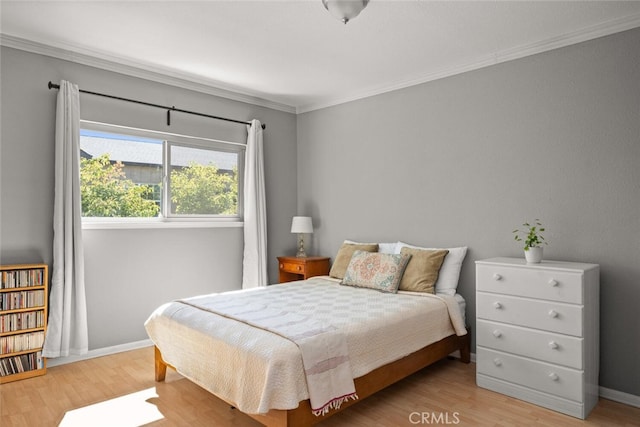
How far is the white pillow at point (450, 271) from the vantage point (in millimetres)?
3432

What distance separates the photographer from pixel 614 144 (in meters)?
2.80

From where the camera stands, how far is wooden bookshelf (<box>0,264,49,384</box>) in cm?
290

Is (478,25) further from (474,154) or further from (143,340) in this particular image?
(143,340)

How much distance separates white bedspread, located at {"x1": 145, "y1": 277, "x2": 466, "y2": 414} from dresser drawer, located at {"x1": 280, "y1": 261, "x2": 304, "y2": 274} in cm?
94

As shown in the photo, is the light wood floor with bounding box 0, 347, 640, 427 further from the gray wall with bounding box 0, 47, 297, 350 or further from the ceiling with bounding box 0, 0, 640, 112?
the ceiling with bounding box 0, 0, 640, 112

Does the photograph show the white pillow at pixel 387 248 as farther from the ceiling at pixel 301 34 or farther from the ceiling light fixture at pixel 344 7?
the ceiling light fixture at pixel 344 7

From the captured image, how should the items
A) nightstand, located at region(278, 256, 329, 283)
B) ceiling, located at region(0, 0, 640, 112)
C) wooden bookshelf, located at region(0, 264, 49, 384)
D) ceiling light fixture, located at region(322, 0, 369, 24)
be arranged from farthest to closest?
nightstand, located at region(278, 256, 329, 283) → wooden bookshelf, located at region(0, 264, 49, 384) → ceiling, located at region(0, 0, 640, 112) → ceiling light fixture, located at region(322, 0, 369, 24)

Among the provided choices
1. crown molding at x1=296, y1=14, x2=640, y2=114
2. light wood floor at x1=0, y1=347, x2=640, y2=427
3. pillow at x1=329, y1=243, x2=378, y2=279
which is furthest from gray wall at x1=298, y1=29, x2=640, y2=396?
light wood floor at x1=0, y1=347, x2=640, y2=427

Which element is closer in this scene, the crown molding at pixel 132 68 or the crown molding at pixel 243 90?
the crown molding at pixel 243 90

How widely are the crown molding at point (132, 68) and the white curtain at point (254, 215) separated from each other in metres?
0.36

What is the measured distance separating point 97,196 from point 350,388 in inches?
108

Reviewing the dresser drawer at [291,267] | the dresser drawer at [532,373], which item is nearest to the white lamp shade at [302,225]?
the dresser drawer at [291,267]

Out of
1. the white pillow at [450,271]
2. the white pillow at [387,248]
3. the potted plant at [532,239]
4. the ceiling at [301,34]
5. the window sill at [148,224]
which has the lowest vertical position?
the white pillow at [450,271]

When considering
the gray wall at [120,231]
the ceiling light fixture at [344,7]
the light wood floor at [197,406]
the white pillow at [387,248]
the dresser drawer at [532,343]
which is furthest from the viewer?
the white pillow at [387,248]
